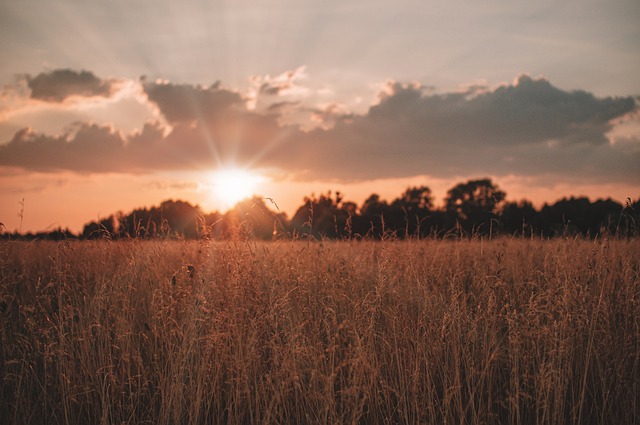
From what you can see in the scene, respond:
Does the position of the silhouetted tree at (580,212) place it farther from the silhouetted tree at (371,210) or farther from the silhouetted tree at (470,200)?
the silhouetted tree at (371,210)

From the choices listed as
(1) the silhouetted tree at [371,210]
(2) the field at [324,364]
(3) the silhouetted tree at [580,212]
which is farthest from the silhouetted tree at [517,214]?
(2) the field at [324,364]

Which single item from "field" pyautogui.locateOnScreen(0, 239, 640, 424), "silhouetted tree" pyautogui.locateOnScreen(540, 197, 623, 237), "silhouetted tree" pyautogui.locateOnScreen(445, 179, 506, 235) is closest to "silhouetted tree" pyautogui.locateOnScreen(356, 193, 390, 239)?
"silhouetted tree" pyautogui.locateOnScreen(445, 179, 506, 235)

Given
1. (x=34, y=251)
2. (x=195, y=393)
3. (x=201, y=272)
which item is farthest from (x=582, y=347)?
(x=34, y=251)

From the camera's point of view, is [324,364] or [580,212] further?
[580,212]

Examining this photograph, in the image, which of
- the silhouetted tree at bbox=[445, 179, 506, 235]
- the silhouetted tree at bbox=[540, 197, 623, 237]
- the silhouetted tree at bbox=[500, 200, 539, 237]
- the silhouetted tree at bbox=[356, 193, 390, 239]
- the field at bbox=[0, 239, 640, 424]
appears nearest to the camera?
the field at bbox=[0, 239, 640, 424]

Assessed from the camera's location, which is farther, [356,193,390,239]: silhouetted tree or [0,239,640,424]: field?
[356,193,390,239]: silhouetted tree

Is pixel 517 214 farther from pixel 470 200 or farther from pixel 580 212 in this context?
pixel 470 200

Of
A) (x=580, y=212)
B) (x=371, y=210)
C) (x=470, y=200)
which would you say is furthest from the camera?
(x=470, y=200)

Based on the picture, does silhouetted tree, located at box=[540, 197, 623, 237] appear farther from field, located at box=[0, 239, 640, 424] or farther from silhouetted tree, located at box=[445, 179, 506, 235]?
field, located at box=[0, 239, 640, 424]

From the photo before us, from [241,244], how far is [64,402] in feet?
8.14

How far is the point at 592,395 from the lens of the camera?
14.6ft

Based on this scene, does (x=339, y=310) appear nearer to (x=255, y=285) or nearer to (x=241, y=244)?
(x=255, y=285)

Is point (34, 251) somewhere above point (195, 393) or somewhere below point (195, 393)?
above

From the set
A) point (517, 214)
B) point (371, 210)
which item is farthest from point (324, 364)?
point (371, 210)
